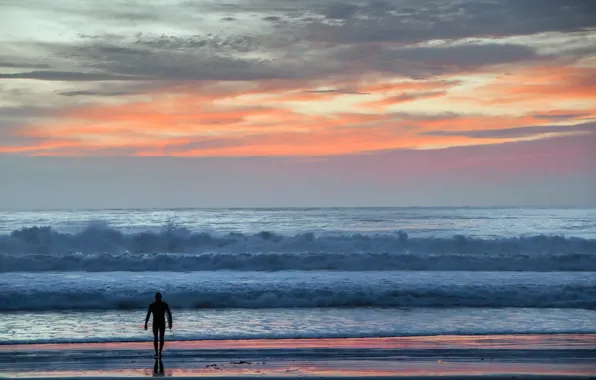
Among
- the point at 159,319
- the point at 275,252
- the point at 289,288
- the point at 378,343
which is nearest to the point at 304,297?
the point at 289,288

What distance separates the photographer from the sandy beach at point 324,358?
11938 mm

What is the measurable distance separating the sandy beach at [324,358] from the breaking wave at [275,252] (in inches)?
615

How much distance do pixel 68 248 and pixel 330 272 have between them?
60.3ft

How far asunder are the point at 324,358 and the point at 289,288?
9.95m

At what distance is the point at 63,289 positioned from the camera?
22.6 m

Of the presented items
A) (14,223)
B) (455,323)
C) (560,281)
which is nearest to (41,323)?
(455,323)

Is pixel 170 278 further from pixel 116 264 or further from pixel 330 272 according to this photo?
pixel 330 272

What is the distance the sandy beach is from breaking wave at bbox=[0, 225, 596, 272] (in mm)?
15612

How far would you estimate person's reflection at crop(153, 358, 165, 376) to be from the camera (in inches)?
468

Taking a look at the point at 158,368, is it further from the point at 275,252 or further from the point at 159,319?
the point at 275,252

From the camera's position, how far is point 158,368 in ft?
40.6

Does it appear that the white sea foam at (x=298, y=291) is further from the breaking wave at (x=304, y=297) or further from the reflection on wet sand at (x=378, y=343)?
the reflection on wet sand at (x=378, y=343)

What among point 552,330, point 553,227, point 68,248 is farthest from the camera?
point 553,227

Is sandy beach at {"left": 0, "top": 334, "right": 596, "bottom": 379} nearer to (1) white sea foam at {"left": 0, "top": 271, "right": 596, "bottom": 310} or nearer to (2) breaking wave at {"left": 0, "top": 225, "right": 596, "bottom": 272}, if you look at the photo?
(1) white sea foam at {"left": 0, "top": 271, "right": 596, "bottom": 310}
